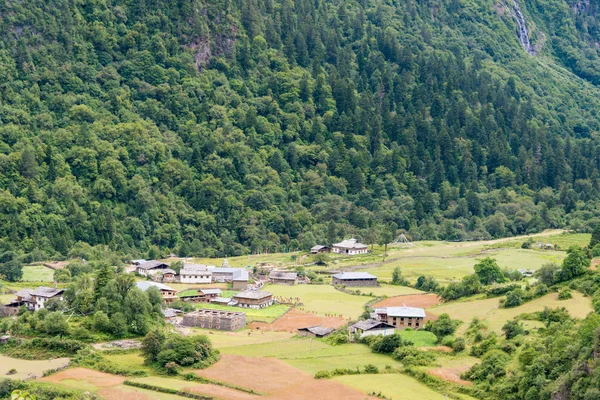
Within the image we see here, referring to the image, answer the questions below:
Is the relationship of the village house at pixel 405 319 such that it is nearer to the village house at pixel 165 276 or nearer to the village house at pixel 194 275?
the village house at pixel 194 275

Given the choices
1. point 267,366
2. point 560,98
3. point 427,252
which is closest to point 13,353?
point 267,366

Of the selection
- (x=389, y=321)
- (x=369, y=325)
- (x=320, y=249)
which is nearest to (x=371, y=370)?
(x=369, y=325)

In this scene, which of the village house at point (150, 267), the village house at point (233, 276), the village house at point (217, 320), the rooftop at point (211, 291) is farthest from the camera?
the village house at point (150, 267)

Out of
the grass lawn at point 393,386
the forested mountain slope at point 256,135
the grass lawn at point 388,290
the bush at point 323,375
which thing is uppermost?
the forested mountain slope at point 256,135

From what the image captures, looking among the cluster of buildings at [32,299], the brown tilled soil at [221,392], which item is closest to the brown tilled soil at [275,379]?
the brown tilled soil at [221,392]

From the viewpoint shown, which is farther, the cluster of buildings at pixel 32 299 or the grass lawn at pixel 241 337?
the cluster of buildings at pixel 32 299

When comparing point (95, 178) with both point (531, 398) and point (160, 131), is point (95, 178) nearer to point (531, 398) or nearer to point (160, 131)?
point (160, 131)

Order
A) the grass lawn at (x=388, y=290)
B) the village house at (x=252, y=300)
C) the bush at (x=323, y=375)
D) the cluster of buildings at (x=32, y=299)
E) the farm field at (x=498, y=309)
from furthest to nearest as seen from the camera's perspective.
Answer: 1. the grass lawn at (x=388, y=290)
2. the village house at (x=252, y=300)
3. the cluster of buildings at (x=32, y=299)
4. the farm field at (x=498, y=309)
5. the bush at (x=323, y=375)
